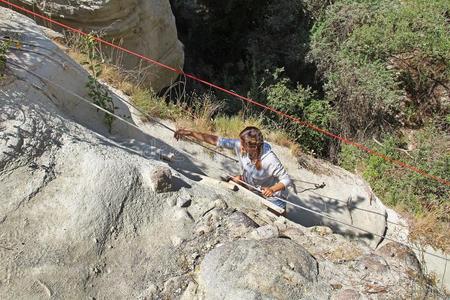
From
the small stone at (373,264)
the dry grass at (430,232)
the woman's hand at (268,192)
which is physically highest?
the small stone at (373,264)

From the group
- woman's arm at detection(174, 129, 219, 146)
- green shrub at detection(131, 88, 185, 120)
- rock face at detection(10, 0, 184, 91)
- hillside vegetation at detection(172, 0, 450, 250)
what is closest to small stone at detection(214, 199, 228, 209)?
woman's arm at detection(174, 129, 219, 146)

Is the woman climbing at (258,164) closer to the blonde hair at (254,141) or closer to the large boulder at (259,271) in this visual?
the blonde hair at (254,141)

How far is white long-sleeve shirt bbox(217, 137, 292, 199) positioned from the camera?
5.04m

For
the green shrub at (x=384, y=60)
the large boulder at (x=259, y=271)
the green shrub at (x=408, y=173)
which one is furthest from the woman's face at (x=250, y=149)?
the green shrub at (x=384, y=60)

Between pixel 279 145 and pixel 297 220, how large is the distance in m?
1.89

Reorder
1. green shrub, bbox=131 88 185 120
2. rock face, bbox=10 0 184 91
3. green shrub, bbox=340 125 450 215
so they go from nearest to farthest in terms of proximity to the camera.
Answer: green shrub, bbox=131 88 185 120 → rock face, bbox=10 0 184 91 → green shrub, bbox=340 125 450 215

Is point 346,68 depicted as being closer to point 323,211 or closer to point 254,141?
point 323,211

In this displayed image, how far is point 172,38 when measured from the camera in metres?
8.92

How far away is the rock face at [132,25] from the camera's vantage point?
729cm

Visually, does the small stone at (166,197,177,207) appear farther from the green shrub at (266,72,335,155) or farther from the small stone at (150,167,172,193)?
the green shrub at (266,72,335,155)

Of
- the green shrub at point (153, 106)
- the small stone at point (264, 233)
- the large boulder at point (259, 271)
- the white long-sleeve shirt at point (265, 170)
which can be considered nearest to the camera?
the large boulder at point (259, 271)

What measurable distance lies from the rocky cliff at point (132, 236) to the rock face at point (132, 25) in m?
2.84

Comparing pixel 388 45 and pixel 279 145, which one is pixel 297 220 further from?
pixel 388 45

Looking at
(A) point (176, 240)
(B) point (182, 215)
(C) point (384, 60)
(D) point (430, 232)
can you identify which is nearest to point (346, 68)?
(C) point (384, 60)
